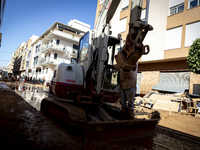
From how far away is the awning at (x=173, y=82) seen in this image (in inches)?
607

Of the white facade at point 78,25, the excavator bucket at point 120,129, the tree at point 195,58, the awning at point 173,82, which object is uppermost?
the white facade at point 78,25

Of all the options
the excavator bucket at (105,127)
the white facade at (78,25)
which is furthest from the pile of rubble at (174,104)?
the white facade at (78,25)

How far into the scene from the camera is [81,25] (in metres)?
43.1

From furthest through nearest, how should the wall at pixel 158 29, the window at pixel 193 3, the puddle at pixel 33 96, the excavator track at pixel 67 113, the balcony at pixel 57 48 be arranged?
the balcony at pixel 57 48 → the wall at pixel 158 29 → the window at pixel 193 3 → the puddle at pixel 33 96 → the excavator track at pixel 67 113

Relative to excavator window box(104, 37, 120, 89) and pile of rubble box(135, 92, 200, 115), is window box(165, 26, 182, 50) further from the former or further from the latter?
excavator window box(104, 37, 120, 89)

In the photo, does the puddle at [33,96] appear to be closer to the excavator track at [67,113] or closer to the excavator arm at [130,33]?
the excavator track at [67,113]

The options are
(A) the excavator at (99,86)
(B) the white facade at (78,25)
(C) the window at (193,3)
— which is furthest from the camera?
(B) the white facade at (78,25)

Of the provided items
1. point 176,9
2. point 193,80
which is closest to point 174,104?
point 193,80

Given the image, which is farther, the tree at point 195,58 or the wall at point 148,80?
the wall at point 148,80

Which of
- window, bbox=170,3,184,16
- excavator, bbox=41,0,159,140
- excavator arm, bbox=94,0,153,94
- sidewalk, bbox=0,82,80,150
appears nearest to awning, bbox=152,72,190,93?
window, bbox=170,3,184,16

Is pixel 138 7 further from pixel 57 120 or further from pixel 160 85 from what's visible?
pixel 160 85

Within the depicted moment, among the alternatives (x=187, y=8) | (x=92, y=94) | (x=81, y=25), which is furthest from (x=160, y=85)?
(x=81, y=25)

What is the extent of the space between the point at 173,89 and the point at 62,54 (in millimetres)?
26423

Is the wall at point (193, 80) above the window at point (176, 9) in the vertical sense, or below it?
below
